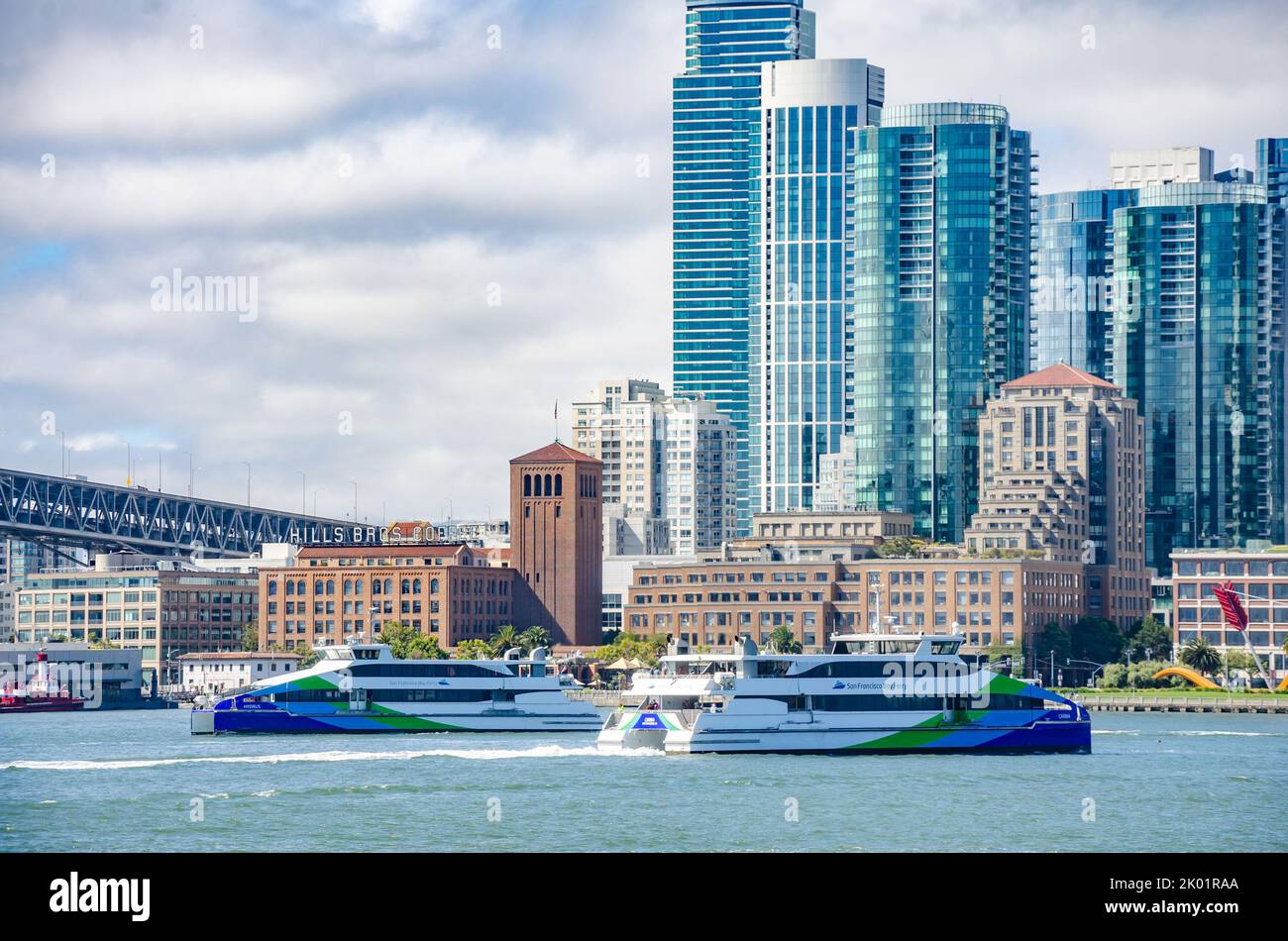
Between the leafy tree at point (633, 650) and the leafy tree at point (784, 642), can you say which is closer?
the leafy tree at point (784, 642)

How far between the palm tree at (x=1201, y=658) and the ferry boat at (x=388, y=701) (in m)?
71.3

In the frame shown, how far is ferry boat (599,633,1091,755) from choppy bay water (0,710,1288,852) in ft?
4.02

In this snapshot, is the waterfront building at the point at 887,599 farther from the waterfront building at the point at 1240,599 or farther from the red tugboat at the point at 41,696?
the red tugboat at the point at 41,696

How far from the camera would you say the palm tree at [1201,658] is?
172375mm

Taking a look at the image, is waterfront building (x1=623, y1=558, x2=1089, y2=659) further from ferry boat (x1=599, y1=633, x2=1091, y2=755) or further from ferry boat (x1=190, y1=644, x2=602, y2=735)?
ferry boat (x1=599, y1=633, x2=1091, y2=755)

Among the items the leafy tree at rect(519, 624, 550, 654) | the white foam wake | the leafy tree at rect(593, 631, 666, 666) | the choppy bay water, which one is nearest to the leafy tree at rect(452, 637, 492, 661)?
the leafy tree at rect(519, 624, 550, 654)

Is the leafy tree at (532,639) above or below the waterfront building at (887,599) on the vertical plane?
below

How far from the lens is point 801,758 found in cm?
8919

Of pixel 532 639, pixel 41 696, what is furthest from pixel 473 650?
pixel 41 696

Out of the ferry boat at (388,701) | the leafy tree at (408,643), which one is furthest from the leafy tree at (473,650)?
the ferry boat at (388,701)

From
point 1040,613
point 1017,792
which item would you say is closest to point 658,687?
point 1017,792
